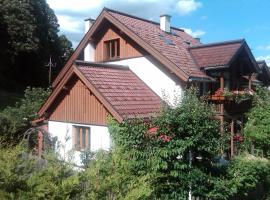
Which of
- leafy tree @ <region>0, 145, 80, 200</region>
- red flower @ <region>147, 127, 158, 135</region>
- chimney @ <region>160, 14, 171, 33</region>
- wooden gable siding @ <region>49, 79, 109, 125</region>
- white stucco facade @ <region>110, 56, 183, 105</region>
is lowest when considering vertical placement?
leafy tree @ <region>0, 145, 80, 200</region>

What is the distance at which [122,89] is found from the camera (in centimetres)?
1900

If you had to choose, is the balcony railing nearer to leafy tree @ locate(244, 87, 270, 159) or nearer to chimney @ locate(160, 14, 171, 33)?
leafy tree @ locate(244, 87, 270, 159)

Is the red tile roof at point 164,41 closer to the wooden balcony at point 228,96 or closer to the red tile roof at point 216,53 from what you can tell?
the red tile roof at point 216,53

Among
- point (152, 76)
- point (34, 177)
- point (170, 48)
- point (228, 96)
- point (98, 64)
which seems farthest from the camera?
point (170, 48)

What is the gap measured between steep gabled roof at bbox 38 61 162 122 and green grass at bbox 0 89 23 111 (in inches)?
932

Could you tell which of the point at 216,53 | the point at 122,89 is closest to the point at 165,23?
the point at 216,53

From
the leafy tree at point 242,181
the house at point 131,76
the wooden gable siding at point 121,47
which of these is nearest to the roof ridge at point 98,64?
the house at point 131,76

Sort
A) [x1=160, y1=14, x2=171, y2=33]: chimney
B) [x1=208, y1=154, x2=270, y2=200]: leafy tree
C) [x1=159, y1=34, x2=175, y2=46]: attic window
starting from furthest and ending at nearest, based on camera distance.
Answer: [x1=160, y1=14, x2=171, y2=33]: chimney → [x1=159, y1=34, x2=175, y2=46]: attic window → [x1=208, y1=154, x2=270, y2=200]: leafy tree

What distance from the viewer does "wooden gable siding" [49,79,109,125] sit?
18.0m

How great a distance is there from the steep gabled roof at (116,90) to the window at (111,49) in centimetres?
214

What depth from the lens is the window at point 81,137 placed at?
1869cm

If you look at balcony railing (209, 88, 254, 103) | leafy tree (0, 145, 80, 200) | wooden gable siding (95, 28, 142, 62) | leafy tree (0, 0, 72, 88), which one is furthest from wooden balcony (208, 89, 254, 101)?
leafy tree (0, 0, 72, 88)

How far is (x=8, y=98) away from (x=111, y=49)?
25.9 meters

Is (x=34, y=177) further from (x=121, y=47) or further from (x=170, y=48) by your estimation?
(x=121, y=47)
